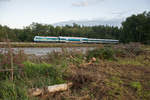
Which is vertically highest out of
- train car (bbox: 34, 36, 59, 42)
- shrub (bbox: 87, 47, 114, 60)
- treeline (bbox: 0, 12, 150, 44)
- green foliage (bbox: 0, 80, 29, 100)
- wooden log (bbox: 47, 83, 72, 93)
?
treeline (bbox: 0, 12, 150, 44)

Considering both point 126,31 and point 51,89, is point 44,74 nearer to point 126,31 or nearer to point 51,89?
point 51,89

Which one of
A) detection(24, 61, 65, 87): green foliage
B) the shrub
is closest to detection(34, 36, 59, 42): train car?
the shrub

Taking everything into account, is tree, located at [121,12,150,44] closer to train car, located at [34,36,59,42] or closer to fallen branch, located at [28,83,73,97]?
train car, located at [34,36,59,42]

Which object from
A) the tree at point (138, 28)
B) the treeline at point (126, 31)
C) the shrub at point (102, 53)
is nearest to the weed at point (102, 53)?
the shrub at point (102, 53)

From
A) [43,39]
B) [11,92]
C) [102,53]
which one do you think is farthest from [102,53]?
[43,39]

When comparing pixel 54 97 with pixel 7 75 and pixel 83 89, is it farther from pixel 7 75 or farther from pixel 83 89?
pixel 7 75

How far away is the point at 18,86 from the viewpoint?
3176 millimetres

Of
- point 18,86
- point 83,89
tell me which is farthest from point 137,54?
point 18,86

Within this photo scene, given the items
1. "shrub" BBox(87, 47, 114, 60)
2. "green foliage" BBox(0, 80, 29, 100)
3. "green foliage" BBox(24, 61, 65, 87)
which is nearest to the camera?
"green foliage" BBox(0, 80, 29, 100)

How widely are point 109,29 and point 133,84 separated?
250 feet

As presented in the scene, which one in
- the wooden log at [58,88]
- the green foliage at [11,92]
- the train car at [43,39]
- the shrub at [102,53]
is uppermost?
the train car at [43,39]

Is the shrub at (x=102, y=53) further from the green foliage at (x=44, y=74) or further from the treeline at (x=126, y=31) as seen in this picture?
the treeline at (x=126, y=31)

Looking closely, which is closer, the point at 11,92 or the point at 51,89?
the point at 11,92

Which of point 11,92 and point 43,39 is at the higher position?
point 43,39
